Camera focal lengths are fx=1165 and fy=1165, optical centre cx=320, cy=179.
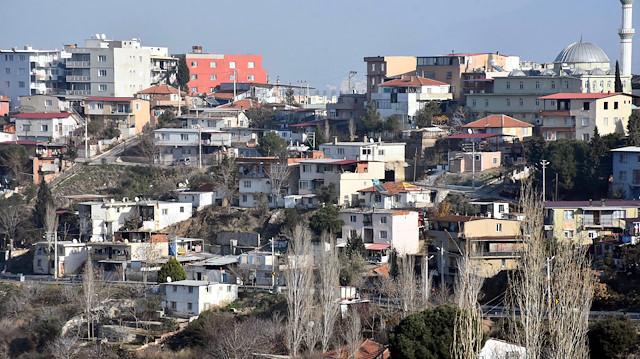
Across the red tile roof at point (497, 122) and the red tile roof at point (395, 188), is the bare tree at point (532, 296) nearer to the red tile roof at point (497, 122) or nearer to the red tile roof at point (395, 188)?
the red tile roof at point (395, 188)

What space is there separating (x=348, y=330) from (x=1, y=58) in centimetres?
3810

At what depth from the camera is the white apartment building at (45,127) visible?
174 feet

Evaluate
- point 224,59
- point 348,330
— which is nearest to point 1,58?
point 224,59

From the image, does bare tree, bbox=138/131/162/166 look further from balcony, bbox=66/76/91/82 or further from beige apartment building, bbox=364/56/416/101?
beige apartment building, bbox=364/56/416/101

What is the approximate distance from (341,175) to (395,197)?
226 centimetres

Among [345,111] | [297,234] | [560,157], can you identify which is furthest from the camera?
[345,111]

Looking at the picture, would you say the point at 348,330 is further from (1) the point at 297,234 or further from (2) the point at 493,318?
(1) the point at 297,234

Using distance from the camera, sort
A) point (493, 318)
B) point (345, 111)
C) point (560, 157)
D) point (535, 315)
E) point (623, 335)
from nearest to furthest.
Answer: point (535, 315), point (623, 335), point (493, 318), point (560, 157), point (345, 111)

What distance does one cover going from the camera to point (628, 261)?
31078 mm

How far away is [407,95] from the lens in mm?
50312

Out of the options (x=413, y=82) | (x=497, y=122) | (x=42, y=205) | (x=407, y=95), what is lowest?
(x=42, y=205)

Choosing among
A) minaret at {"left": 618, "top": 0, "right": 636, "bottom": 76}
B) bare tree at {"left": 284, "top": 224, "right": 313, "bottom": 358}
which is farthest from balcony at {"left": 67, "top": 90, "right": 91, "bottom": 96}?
bare tree at {"left": 284, "top": 224, "right": 313, "bottom": 358}

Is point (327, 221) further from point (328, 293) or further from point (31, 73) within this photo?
point (31, 73)

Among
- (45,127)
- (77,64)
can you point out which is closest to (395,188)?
(45,127)
